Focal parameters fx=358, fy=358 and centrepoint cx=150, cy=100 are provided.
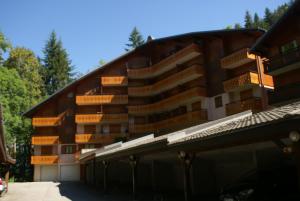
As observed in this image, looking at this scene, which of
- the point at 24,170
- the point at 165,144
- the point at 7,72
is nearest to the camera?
the point at 165,144

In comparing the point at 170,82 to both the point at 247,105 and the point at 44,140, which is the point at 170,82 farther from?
the point at 44,140

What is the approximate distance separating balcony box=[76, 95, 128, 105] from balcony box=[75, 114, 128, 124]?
179 centimetres

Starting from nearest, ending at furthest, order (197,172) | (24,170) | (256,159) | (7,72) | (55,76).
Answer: (256,159) < (197,172) < (7,72) < (24,170) < (55,76)

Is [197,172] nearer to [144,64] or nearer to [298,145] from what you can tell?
[298,145]

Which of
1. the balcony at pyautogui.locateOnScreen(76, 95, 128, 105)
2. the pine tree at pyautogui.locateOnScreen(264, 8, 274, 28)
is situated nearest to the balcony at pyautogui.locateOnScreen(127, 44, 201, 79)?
the balcony at pyautogui.locateOnScreen(76, 95, 128, 105)

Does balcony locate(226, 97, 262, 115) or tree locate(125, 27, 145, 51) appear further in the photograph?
tree locate(125, 27, 145, 51)

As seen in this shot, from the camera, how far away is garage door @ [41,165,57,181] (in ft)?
163

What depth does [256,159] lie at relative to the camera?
56.7 feet

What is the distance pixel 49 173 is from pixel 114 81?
1565 centimetres

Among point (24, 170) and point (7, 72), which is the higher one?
point (7, 72)

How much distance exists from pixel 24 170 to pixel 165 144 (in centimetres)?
4783

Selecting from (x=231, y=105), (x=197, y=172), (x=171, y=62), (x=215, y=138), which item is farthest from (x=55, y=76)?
(x=215, y=138)

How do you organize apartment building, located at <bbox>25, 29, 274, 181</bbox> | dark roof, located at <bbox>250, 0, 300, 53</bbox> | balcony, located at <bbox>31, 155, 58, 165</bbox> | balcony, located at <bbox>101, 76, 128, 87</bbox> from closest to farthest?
dark roof, located at <bbox>250, 0, 300, 53</bbox> → apartment building, located at <bbox>25, 29, 274, 181</bbox> → balcony, located at <bbox>31, 155, 58, 165</bbox> → balcony, located at <bbox>101, 76, 128, 87</bbox>

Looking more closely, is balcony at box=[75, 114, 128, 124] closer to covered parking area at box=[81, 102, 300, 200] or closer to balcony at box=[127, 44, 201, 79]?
balcony at box=[127, 44, 201, 79]
